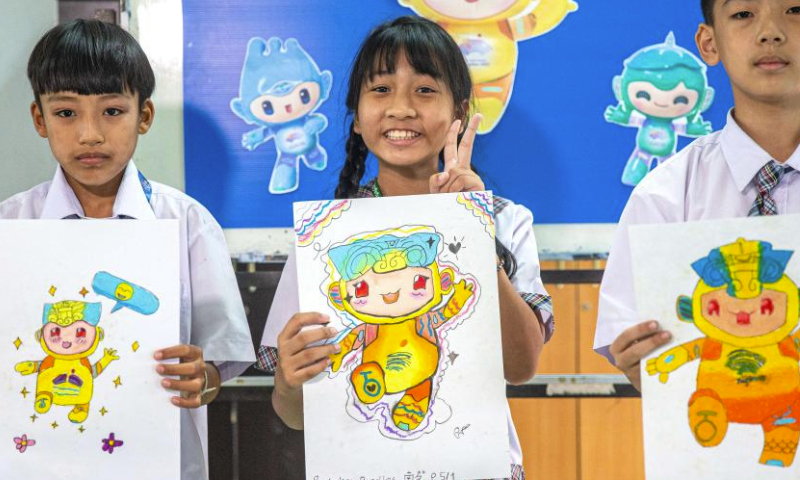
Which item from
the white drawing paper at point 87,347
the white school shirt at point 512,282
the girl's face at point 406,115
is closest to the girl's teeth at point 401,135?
the girl's face at point 406,115

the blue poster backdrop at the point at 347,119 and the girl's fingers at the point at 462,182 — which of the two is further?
the blue poster backdrop at the point at 347,119

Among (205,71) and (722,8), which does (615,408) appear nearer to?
(722,8)

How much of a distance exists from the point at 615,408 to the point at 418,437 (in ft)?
3.46

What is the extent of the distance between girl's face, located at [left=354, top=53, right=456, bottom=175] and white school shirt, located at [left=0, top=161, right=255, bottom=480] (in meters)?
0.41

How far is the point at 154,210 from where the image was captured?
1756mm

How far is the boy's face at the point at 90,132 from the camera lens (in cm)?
164

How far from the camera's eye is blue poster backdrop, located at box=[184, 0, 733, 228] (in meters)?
2.27

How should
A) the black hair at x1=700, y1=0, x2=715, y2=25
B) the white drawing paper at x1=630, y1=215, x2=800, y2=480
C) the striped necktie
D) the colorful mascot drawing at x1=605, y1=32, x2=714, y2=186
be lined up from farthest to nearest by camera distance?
the colorful mascot drawing at x1=605, y1=32, x2=714, y2=186
the black hair at x1=700, y1=0, x2=715, y2=25
the striped necktie
the white drawing paper at x1=630, y1=215, x2=800, y2=480

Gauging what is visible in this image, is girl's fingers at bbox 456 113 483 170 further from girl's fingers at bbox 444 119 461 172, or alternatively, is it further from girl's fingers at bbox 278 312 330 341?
girl's fingers at bbox 278 312 330 341

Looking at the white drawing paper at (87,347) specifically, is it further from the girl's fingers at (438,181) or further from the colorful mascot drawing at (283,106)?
the colorful mascot drawing at (283,106)

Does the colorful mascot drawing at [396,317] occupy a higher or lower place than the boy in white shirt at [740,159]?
lower

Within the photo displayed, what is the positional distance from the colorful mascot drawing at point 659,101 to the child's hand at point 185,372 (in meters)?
1.29

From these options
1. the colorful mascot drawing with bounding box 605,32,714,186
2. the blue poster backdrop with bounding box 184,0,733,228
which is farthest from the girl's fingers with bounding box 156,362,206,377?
the colorful mascot drawing with bounding box 605,32,714,186

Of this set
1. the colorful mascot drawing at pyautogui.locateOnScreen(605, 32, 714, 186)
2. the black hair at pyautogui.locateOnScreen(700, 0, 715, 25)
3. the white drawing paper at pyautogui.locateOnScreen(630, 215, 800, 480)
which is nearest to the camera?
the white drawing paper at pyautogui.locateOnScreen(630, 215, 800, 480)
